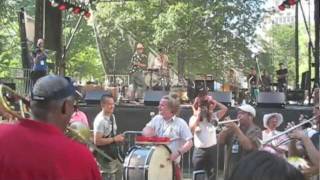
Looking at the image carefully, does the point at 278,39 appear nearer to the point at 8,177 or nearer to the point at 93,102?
the point at 93,102

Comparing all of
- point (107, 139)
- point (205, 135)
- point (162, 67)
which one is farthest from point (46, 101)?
point (162, 67)

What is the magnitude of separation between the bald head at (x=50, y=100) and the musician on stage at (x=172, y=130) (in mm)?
5323

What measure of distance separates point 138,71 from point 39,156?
16489 mm

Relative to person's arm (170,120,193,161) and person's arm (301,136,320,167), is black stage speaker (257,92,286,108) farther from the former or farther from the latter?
person's arm (301,136,320,167)

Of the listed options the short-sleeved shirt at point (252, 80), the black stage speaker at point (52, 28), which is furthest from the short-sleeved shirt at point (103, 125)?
the short-sleeved shirt at point (252, 80)

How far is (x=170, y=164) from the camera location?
27.1 feet

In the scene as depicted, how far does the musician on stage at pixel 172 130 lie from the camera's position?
8.38 meters

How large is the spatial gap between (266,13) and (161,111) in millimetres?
32562

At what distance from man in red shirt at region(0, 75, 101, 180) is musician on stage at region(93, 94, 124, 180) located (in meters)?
5.84

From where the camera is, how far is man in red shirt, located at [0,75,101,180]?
2.79 meters

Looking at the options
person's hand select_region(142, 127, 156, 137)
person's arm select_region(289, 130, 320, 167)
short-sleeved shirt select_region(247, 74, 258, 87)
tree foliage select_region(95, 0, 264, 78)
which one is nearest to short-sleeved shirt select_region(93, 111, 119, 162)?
person's hand select_region(142, 127, 156, 137)

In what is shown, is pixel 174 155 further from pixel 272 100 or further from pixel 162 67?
pixel 162 67

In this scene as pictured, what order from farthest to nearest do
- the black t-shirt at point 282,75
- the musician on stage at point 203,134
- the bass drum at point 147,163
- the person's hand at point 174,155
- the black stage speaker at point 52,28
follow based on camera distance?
1. the black t-shirt at point 282,75
2. the black stage speaker at point 52,28
3. the musician on stage at point 203,134
4. the person's hand at point 174,155
5. the bass drum at point 147,163

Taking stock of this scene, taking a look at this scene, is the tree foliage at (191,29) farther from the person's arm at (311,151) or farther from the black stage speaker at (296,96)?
the person's arm at (311,151)
